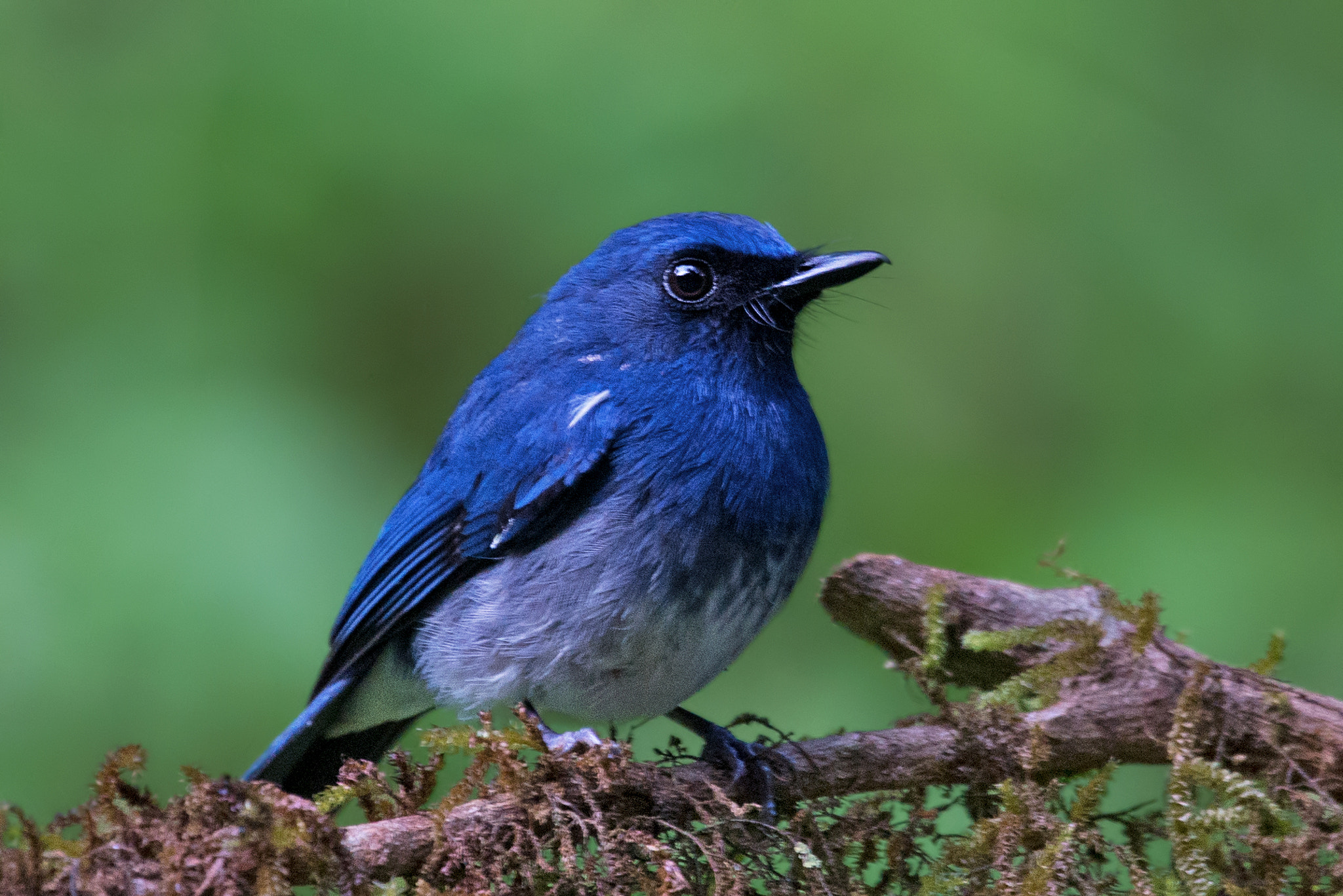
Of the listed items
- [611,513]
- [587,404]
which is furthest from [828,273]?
[611,513]

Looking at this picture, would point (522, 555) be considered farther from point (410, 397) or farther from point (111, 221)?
point (111, 221)

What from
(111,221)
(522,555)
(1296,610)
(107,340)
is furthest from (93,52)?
(1296,610)

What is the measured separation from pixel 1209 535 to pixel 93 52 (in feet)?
13.7

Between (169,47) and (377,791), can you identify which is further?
(169,47)

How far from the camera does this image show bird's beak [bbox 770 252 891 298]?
10.9 ft

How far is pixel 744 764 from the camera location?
2994mm

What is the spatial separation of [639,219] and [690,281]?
44.3 inches

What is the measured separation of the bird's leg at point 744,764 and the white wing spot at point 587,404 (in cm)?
83

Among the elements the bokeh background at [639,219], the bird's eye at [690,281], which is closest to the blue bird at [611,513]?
the bird's eye at [690,281]

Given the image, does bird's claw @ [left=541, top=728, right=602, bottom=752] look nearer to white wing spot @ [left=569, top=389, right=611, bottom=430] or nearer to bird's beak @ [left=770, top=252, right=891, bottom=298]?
white wing spot @ [left=569, top=389, right=611, bottom=430]

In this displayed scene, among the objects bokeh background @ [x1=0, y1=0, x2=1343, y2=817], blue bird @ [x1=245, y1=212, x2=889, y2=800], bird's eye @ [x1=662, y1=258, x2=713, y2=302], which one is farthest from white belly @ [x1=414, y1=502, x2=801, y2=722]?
bokeh background @ [x1=0, y1=0, x2=1343, y2=817]

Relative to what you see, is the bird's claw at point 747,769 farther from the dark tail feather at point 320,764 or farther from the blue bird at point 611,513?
the dark tail feather at point 320,764

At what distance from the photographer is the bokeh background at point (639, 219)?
3979mm

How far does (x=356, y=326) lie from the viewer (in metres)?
4.66
